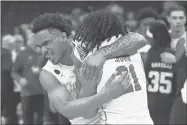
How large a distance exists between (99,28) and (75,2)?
11847 millimetres

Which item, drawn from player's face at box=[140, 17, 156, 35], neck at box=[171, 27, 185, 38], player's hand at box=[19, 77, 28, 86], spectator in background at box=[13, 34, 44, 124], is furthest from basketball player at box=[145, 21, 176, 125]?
player's hand at box=[19, 77, 28, 86]

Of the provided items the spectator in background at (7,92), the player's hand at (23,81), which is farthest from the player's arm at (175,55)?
the spectator in background at (7,92)

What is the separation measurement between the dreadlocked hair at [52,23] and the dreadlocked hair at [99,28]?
72 cm

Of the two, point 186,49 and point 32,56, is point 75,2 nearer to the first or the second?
point 32,56

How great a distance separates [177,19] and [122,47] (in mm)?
3846

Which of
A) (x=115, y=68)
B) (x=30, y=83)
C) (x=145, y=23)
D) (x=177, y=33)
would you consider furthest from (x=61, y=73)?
(x=30, y=83)

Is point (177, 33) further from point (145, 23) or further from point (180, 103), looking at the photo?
point (180, 103)

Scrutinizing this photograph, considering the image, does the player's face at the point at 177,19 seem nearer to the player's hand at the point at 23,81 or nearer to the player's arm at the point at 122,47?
the player's hand at the point at 23,81

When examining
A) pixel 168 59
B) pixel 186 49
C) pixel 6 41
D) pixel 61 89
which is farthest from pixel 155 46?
pixel 6 41

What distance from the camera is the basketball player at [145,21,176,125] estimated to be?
261 inches

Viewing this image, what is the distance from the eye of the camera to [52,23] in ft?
12.9

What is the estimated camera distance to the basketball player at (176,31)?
6.38 meters

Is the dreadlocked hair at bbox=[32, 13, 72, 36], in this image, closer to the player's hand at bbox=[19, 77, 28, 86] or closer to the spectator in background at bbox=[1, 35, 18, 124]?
the player's hand at bbox=[19, 77, 28, 86]

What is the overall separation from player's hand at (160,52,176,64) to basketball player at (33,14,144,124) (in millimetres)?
2790
